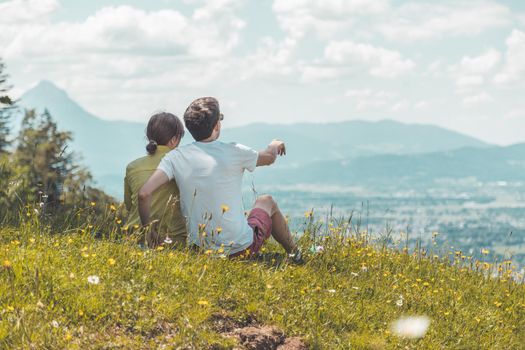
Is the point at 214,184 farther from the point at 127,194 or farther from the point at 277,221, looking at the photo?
the point at 127,194

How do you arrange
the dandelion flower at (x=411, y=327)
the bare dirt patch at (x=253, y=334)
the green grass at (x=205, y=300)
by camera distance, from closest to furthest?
the green grass at (x=205, y=300)
the bare dirt patch at (x=253, y=334)
the dandelion flower at (x=411, y=327)

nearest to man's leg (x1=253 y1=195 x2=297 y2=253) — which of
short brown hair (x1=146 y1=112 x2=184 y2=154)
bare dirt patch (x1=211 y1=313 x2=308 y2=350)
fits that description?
short brown hair (x1=146 y1=112 x2=184 y2=154)

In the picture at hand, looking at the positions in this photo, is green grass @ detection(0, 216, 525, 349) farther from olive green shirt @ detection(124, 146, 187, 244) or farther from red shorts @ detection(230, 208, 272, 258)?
olive green shirt @ detection(124, 146, 187, 244)

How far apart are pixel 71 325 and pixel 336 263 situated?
3.79 meters

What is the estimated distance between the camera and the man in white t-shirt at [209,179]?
6809 millimetres

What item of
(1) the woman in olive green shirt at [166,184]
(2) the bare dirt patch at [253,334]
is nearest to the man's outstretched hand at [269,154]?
(1) the woman in olive green shirt at [166,184]

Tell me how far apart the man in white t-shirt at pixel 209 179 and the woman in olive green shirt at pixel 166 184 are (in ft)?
0.90

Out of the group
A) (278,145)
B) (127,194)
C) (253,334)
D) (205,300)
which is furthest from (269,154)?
(253,334)

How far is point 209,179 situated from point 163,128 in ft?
3.07

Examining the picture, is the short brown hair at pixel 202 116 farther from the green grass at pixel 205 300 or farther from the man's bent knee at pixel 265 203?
the green grass at pixel 205 300

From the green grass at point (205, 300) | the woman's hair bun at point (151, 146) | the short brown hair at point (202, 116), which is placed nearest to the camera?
the green grass at point (205, 300)

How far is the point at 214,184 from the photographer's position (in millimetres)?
6832

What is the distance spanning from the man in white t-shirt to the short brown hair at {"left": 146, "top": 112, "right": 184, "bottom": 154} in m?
0.41

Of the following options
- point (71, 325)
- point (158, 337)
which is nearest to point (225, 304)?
point (158, 337)
